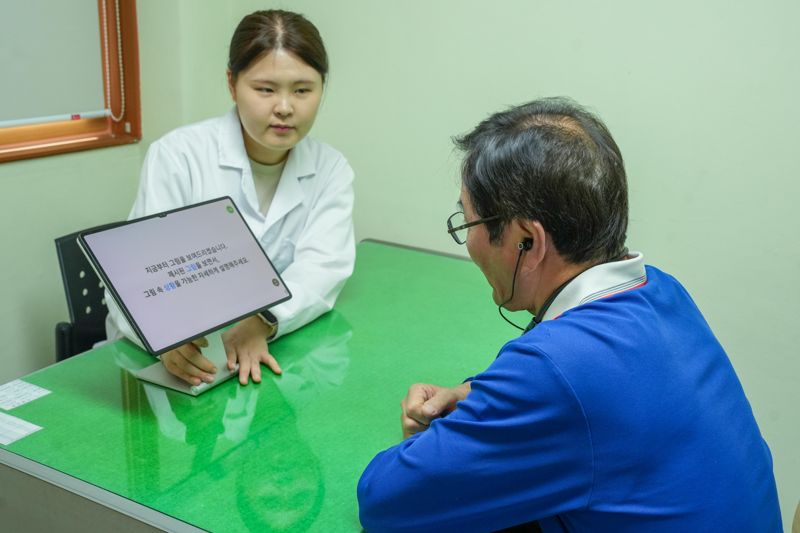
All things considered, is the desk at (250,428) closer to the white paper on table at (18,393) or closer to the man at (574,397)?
the white paper on table at (18,393)

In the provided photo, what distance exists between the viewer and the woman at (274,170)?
170 centimetres

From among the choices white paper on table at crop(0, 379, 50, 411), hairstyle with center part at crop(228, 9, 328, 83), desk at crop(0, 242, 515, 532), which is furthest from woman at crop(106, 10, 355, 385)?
white paper on table at crop(0, 379, 50, 411)

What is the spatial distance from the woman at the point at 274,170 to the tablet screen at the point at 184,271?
15 cm

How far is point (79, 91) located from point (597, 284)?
1.93 metres

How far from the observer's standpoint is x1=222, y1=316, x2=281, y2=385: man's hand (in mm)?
1438

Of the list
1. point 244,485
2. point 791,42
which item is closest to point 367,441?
point 244,485

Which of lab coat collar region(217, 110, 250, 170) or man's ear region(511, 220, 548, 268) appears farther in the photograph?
lab coat collar region(217, 110, 250, 170)

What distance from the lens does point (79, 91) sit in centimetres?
231

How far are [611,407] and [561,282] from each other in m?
0.22

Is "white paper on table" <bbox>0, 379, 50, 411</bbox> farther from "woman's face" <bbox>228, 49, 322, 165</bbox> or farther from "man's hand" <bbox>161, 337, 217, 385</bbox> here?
"woman's face" <bbox>228, 49, 322, 165</bbox>

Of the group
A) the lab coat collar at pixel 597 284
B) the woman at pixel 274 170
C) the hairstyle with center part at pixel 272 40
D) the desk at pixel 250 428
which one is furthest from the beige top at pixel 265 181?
the lab coat collar at pixel 597 284

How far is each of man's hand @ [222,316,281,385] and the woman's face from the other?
478mm

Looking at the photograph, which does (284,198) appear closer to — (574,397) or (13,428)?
(13,428)

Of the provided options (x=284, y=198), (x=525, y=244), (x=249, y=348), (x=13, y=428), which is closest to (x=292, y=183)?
(x=284, y=198)
